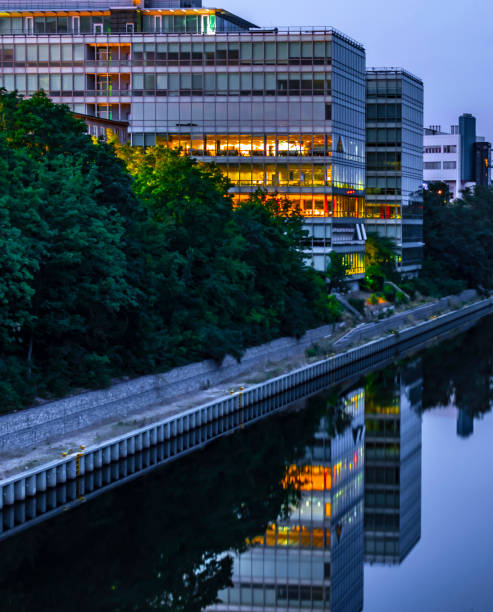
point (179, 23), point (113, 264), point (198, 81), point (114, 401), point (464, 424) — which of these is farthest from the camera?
point (179, 23)

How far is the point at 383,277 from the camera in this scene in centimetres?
12750

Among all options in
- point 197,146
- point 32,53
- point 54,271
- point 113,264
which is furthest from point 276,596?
point 32,53

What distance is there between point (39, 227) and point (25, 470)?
13.1 meters

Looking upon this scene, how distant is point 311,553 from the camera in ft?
149

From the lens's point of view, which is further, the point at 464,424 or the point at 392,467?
the point at 464,424

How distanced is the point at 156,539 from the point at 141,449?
10.2 m

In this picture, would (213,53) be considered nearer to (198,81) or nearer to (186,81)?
(198,81)

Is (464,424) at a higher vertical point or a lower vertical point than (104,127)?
lower

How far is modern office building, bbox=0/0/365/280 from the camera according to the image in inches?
4498

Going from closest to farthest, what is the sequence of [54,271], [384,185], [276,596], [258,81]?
[276,596], [54,271], [258,81], [384,185]

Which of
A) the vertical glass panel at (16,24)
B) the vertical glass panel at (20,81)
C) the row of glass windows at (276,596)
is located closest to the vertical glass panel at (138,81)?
the vertical glass panel at (20,81)

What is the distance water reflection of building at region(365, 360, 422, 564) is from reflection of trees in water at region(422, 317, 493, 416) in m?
1.51

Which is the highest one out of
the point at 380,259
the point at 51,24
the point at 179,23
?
the point at 51,24

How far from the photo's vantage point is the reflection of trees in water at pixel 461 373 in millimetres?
77750
